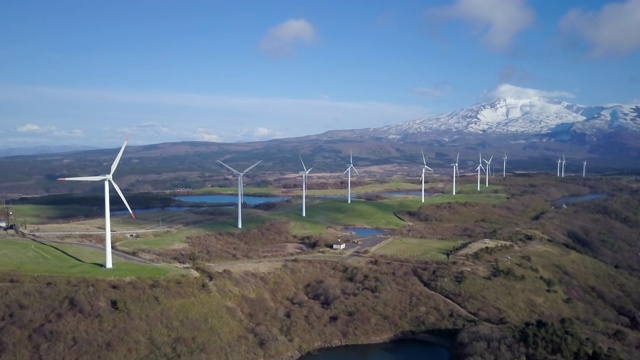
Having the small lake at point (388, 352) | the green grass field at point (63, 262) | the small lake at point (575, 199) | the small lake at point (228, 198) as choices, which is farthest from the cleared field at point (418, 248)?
the small lake at point (575, 199)

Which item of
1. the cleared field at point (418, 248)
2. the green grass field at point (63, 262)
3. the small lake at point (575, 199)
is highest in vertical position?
the green grass field at point (63, 262)

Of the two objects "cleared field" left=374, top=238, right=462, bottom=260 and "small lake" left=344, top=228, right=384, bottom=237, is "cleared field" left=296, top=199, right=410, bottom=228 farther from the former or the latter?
"cleared field" left=374, top=238, right=462, bottom=260

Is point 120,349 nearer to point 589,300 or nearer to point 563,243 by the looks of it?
point 589,300

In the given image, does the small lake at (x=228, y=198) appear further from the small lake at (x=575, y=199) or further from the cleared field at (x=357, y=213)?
the small lake at (x=575, y=199)

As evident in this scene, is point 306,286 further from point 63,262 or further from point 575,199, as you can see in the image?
point 575,199

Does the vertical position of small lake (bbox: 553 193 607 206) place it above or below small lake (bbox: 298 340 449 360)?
above

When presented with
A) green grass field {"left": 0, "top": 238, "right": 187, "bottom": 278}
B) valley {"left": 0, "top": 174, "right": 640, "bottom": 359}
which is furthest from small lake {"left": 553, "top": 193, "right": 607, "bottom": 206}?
green grass field {"left": 0, "top": 238, "right": 187, "bottom": 278}

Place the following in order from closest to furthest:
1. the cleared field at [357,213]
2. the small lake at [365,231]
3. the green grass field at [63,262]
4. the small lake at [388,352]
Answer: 1. the small lake at [388,352]
2. the green grass field at [63,262]
3. the small lake at [365,231]
4. the cleared field at [357,213]
